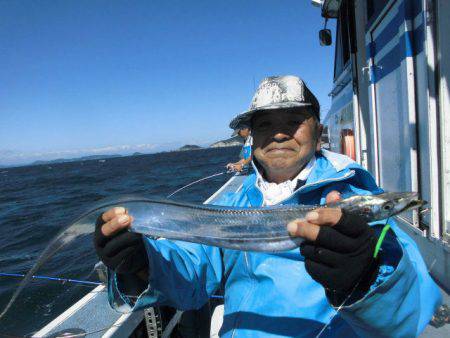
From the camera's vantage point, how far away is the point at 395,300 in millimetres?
1626

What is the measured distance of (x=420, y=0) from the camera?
3199mm

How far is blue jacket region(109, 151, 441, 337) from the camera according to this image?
166cm

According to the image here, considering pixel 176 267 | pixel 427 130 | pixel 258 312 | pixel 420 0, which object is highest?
pixel 420 0

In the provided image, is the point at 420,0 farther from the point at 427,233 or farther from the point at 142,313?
the point at 142,313

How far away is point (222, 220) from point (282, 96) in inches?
39.0

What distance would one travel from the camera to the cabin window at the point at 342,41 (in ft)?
23.7

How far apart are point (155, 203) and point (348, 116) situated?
6.23 meters

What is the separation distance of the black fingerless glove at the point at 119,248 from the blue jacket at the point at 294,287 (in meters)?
0.10

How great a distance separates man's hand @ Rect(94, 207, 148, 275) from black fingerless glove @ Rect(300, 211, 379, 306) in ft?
3.34

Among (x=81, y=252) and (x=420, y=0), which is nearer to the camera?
(x=420, y=0)

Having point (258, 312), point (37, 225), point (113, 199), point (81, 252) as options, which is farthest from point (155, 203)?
point (37, 225)

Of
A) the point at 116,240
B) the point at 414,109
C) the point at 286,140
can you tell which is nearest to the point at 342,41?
the point at 414,109

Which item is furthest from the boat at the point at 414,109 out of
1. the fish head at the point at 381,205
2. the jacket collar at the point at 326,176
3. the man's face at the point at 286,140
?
the fish head at the point at 381,205

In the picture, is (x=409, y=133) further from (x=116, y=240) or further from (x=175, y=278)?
(x=116, y=240)
